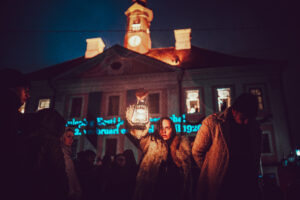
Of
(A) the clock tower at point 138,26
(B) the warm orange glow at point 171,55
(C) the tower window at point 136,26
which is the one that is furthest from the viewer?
(C) the tower window at point 136,26

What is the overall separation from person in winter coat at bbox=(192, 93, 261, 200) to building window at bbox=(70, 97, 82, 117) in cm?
1806

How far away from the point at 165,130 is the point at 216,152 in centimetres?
141

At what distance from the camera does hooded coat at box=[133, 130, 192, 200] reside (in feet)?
11.5

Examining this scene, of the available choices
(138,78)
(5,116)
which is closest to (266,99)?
(138,78)

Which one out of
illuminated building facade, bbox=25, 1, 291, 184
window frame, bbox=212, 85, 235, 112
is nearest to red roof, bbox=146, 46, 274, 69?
illuminated building facade, bbox=25, 1, 291, 184

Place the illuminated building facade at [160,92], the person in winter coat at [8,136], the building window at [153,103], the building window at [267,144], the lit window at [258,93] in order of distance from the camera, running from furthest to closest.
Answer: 1. the building window at [153,103]
2. the lit window at [258,93]
3. the illuminated building facade at [160,92]
4. the building window at [267,144]
5. the person in winter coat at [8,136]

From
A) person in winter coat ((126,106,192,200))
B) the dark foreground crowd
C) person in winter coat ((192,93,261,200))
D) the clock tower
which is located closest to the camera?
the dark foreground crowd

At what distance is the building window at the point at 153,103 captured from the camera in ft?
59.2

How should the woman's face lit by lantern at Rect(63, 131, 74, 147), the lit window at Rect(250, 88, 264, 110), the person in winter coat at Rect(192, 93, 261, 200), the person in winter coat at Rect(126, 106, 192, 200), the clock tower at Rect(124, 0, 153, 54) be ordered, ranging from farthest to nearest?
the clock tower at Rect(124, 0, 153, 54) → the lit window at Rect(250, 88, 264, 110) → the woman's face lit by lantern at Rect(63, 131, 74, 147) → the person in winter coat at Rect(126, 106, 192, 200) → the person in winter coat at Rect(192, 93, 261, 200)

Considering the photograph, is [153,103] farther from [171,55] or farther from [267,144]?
[267,144]

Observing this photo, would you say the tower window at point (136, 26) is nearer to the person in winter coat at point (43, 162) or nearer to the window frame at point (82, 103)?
the window frame at point (82, 103)

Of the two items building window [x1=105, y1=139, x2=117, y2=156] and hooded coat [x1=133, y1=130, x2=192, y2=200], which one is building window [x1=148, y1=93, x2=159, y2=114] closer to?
building window [x1=105, y1=139, x2=117, y2=156]

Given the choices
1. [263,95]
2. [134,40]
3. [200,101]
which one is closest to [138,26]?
[134,40]

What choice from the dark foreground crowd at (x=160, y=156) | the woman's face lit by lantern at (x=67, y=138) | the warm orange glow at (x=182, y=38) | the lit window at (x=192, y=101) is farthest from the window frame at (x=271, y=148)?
the woman's face lit by lantern at (x=67, y=138)
